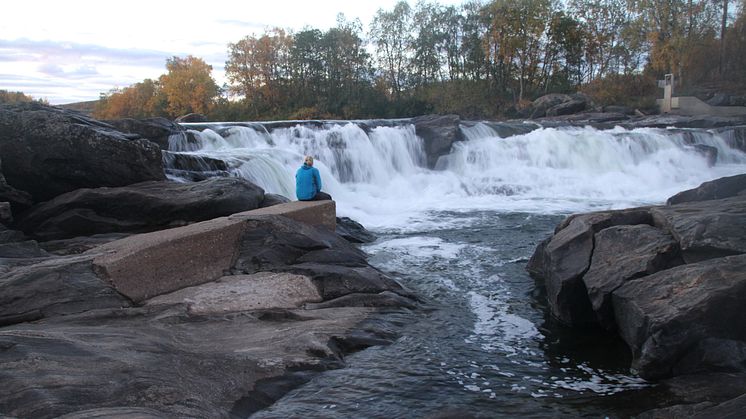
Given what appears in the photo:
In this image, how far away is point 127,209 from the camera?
1066cm

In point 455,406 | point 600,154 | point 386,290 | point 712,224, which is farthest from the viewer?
point 600,154

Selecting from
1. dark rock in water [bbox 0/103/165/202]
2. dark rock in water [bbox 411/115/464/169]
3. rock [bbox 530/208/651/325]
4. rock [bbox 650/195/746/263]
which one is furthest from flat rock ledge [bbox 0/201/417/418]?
dark rock in water [bbox 411/115/464/169]

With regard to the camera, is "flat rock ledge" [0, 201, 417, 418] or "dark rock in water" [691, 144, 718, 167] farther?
"dark rock in water" [691, 144, 718, 167]

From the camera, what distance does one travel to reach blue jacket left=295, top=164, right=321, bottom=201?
11727mm

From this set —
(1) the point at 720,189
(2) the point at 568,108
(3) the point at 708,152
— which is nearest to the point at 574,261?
(1) the point at 720,189

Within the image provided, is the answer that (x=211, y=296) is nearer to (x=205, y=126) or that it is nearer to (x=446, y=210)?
(x=446, y=210)

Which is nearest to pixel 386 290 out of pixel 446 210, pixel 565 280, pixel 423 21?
pixel 565 280

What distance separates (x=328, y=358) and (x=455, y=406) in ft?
4.67

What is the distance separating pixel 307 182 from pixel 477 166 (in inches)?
577

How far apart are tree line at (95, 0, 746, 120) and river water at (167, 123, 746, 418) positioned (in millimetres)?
23207

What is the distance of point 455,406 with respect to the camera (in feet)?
18.1

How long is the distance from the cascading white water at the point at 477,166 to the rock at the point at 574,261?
7401 millimetres

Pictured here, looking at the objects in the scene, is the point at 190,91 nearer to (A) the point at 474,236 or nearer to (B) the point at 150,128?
→ (B) the point at 150,128

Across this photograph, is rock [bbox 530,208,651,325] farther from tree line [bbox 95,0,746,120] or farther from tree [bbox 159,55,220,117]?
tree [bbox 159,55,220,117]
